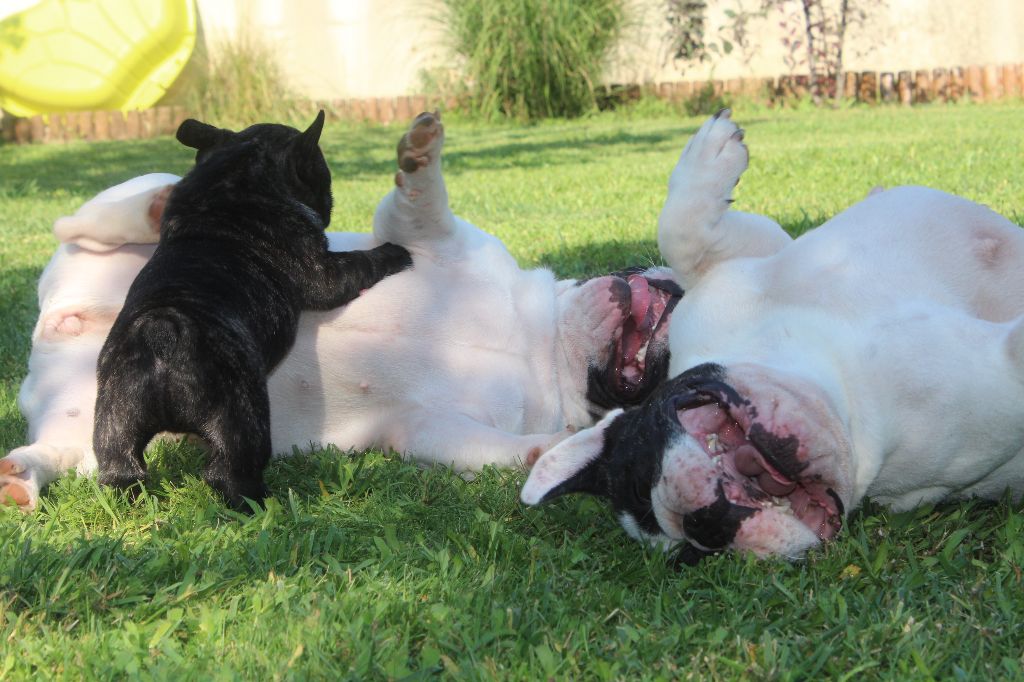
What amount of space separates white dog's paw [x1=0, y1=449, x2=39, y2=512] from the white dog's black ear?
1395 millimetres

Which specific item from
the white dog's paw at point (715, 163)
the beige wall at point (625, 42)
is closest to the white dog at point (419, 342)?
the white dog's paw at point (715, 163)

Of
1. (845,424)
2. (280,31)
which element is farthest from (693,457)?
(280,31)

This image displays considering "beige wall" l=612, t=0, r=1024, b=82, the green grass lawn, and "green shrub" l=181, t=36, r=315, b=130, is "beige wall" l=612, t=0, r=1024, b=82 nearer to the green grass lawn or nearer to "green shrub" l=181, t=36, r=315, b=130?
"green shrub" l=181, t=36, r=315, b=130

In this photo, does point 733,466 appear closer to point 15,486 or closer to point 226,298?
point 226,298

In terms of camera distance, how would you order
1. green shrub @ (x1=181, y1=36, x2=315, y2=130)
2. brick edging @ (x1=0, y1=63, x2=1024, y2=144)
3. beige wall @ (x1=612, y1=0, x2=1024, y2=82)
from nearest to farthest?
brick edging @ (x1=0, y1=63, x2=1024, y2=144) → green shrub @ (x1=181, y1=36, x2=315, y2=130) → beige wall @ (x1=612, y1=0, x2=1024, y2=82)

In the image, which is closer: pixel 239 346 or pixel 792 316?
pixel 792 316

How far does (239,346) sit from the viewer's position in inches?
120

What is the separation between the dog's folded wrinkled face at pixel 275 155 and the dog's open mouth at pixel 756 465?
1826 mm

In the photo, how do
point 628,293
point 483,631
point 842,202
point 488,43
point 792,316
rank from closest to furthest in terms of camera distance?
point 483,631 → point 792,316 → point 628,293 → point 842,202 → point 488,43

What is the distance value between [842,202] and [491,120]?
382 inches

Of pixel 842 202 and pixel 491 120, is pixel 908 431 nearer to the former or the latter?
pixel 842 202

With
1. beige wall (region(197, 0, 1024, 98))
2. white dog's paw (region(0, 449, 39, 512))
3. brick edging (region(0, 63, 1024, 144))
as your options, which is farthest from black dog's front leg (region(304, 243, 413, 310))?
beige wall (region(197, 0, 1024, 98))

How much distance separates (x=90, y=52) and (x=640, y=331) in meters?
13.8

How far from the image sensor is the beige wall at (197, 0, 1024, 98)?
1642cm
